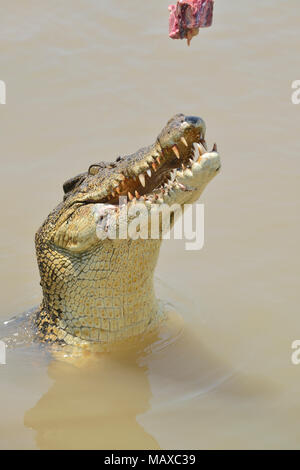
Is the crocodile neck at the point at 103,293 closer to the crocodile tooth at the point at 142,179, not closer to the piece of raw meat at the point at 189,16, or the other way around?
the crocodile tooth at the point at 142,179

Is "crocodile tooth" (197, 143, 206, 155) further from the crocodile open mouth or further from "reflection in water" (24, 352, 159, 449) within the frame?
"reflection in water" (24, 352, 159, 449)

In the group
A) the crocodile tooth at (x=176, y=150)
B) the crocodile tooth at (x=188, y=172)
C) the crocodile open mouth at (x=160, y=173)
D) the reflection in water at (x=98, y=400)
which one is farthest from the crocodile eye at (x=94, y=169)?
the reflection in water at (x=98, y=400)

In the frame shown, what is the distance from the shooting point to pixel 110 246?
472cm

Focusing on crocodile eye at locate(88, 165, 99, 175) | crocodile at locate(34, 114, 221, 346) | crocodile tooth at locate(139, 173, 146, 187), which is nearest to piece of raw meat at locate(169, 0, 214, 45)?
crocodile at locate(34, 114, 221, 346)

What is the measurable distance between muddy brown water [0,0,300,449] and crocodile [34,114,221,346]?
0.90ft

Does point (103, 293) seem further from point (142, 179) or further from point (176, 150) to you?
point (176, 150)

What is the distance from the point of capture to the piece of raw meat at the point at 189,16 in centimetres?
442

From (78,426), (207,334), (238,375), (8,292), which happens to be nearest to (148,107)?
(8,292)

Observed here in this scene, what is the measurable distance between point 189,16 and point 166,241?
10.3 feet

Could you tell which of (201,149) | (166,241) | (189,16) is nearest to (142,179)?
(201,149)

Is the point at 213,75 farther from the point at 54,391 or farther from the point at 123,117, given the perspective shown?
the point at 54,391

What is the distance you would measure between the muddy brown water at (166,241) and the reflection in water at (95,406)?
0.01 m

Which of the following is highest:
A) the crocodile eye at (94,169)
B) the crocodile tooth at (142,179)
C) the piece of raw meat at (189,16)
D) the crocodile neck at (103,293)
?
the piece of raw meat at (189,16)

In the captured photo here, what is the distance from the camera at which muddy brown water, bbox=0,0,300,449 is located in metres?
4.53
